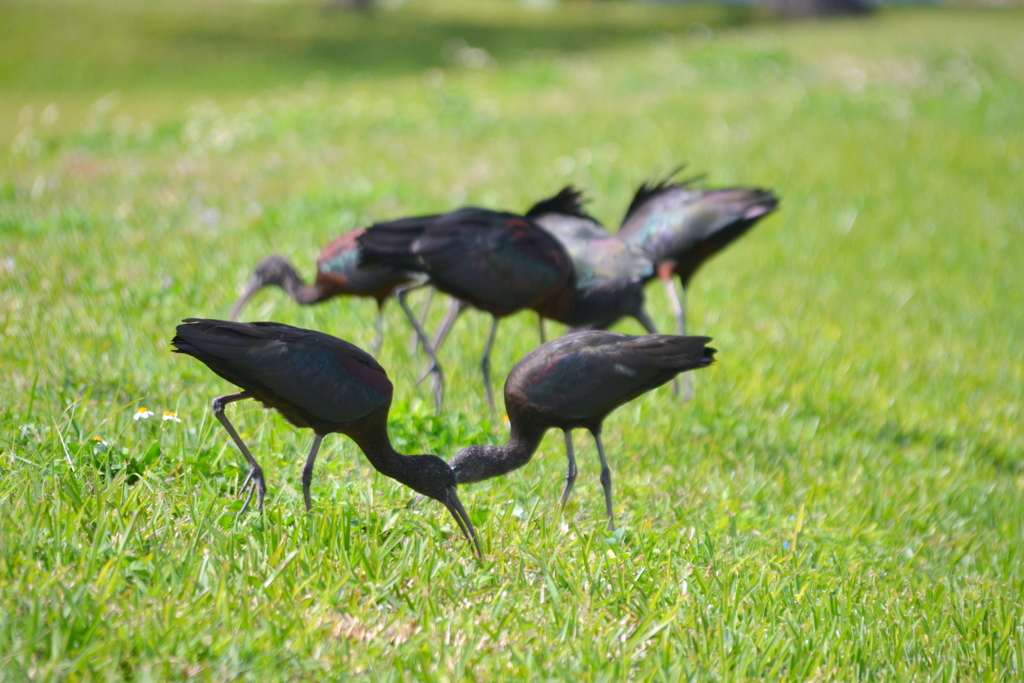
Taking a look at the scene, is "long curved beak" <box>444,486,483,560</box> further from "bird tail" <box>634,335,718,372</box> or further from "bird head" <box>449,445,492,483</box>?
"bird tail" <box>634,335,718,372</box>

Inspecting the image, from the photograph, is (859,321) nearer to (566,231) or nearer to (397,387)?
(566,231)

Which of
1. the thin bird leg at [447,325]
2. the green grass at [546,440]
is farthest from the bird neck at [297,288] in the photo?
the thin bird leg at [447,325]

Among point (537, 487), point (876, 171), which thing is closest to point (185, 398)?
point (537, 487)

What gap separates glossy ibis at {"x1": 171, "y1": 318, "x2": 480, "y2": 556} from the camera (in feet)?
10.1

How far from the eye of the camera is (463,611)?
113 inches

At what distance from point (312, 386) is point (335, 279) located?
214 cm

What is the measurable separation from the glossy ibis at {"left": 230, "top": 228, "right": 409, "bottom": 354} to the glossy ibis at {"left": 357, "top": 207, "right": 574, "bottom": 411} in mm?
331

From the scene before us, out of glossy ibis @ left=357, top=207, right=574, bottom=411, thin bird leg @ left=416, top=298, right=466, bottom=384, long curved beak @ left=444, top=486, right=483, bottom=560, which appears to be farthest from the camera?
thin bird leg @ left=416, top=298, right=466, bottom=384

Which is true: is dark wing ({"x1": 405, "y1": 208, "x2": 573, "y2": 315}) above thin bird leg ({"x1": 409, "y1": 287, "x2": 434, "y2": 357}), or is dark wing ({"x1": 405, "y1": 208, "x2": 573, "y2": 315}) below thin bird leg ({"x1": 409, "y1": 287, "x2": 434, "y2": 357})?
above

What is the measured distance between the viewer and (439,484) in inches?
128

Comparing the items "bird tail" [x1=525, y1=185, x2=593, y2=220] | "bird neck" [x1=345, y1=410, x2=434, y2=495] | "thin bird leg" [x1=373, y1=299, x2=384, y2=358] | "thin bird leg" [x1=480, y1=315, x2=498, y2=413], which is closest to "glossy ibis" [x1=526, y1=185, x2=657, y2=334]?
"bird tail" [x1=525, y1=185, x2=593, y2=220]

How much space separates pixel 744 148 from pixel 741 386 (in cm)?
610

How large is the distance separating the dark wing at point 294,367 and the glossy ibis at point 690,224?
2674 millimetres

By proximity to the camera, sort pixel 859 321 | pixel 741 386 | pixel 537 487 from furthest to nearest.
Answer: pixel 859 321 → pixel 741 386 → pixel 537 487
